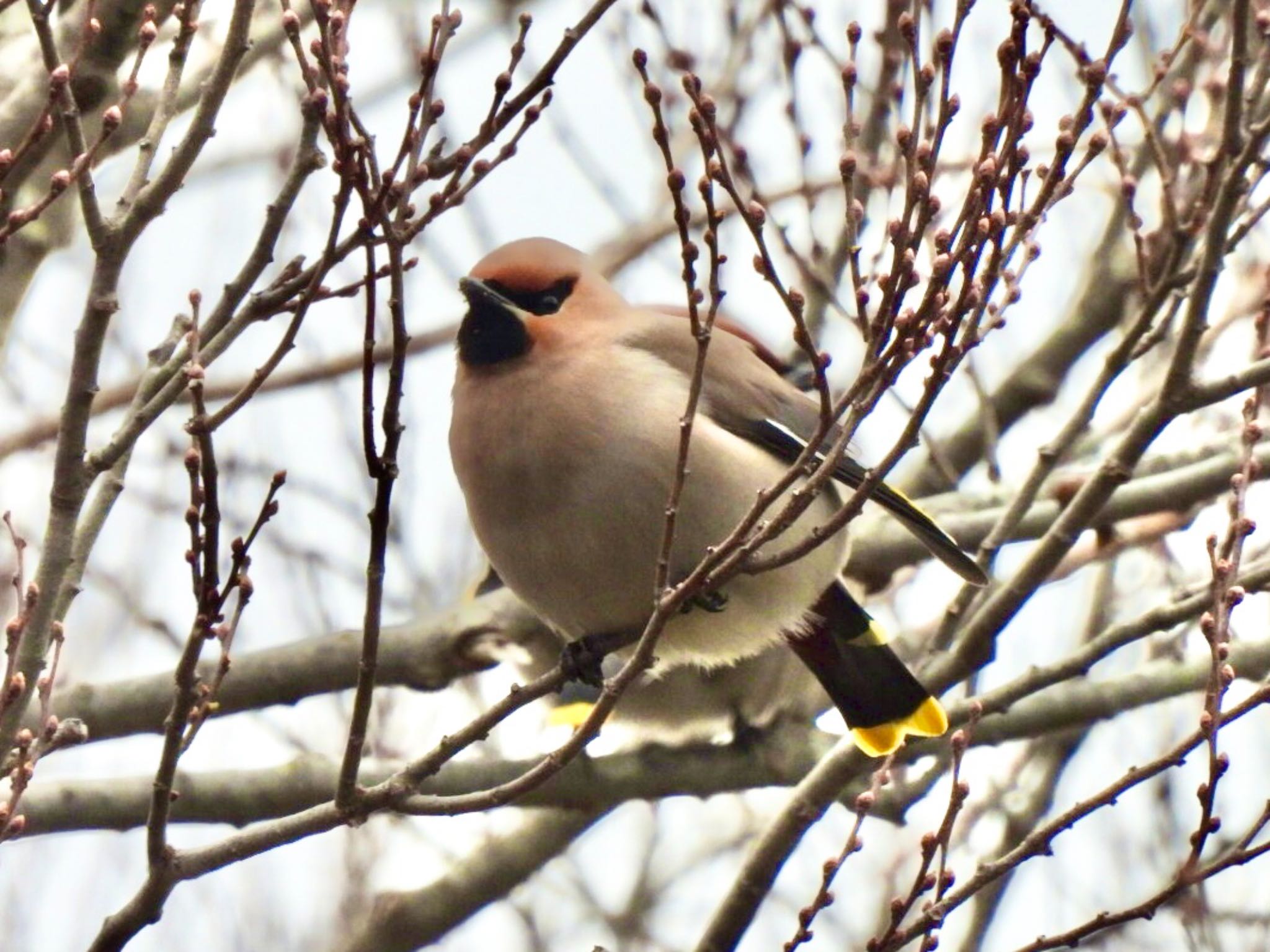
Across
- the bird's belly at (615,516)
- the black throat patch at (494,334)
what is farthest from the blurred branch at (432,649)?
the black throat patch at (494,334)

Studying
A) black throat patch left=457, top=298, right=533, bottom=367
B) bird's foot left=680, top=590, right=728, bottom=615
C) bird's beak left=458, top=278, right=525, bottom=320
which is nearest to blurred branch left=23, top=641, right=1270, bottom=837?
bird's foot left=680, top=590, right=728, bottom=615

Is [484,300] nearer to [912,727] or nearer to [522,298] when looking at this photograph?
[522,298]

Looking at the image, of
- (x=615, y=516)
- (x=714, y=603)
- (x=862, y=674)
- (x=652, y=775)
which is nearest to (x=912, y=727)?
(x=862, y=674)

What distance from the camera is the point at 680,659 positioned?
484 centimetres

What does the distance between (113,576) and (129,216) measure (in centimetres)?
460

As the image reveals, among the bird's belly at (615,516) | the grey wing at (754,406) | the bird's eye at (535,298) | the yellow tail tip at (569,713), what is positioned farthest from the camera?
the yellow tail tip at (569,713)

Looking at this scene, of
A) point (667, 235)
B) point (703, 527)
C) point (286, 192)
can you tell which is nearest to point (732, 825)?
point (667, 235)

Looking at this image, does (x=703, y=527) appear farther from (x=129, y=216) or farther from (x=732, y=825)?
(x=732, y=825)

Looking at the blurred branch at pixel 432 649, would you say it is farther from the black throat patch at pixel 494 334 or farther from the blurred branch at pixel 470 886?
the black throat patch at pixel 494 334

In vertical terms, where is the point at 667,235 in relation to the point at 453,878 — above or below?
above

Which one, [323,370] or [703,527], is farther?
[323,370]

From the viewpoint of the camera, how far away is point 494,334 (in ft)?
15.3

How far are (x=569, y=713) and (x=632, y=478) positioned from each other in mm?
1782

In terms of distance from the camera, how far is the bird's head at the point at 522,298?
4648mm
